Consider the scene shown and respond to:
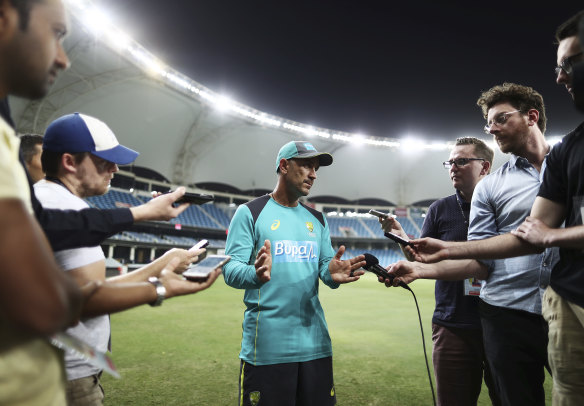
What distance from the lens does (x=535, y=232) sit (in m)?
2.09

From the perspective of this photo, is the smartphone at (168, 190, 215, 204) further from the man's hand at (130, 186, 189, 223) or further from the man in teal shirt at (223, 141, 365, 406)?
the man in teal shirt at (223, 141, 365, 406)

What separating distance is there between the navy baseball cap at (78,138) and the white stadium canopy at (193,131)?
75.8ft

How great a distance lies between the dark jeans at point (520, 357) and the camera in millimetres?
2416

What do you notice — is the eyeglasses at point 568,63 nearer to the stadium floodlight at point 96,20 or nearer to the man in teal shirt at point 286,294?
the man in teal shirt at point 286,294

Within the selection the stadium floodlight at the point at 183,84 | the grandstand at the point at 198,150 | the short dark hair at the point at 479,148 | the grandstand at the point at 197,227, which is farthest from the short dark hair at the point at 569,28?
the stadium floodlight at the point at 183,84

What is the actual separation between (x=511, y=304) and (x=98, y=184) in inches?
120

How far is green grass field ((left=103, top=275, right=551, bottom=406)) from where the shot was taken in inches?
A: 183

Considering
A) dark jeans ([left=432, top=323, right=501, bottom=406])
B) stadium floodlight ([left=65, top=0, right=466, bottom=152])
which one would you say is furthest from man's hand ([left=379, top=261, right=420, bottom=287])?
stadium floodlight ([left=65, top=0, right=466, bottom=152])

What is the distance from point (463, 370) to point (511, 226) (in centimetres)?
153

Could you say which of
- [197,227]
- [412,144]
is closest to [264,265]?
[197,227]

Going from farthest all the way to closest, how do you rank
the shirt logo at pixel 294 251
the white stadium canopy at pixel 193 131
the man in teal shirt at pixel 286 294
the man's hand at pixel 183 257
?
the white stadium canopy at pixel 193 131 < the shirt logo at pixel 294 251 < the man in teal shirt at pixel 286 294 < the man's hand at pixel 183 257

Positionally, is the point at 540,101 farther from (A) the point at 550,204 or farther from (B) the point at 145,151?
(B) the point at 145,151

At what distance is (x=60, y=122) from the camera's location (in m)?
2.06

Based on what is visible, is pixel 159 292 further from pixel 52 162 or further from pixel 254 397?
pixel 254 397
